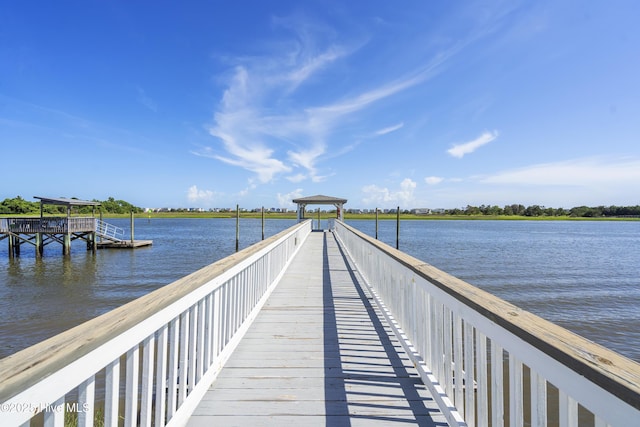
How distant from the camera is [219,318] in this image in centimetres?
253

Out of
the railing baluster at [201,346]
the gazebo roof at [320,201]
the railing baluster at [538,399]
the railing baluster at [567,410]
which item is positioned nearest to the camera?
the railing baluster at [567,410]

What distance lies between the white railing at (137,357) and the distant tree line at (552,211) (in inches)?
4465

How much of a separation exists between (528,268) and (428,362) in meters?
14.6

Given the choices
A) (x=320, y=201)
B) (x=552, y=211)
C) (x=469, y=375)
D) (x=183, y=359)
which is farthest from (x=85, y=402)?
(x=552, y=211)

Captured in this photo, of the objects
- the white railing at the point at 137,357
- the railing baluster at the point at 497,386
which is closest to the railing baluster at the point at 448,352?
the railing baluster at the point at 497,386

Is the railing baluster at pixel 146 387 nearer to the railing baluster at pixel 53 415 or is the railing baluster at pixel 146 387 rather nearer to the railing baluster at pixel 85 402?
the railing baluster at pixel 85 402

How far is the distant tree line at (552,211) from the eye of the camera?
96875mm

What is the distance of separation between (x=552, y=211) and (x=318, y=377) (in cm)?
12218

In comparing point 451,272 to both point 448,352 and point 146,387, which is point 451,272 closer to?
point 448,352

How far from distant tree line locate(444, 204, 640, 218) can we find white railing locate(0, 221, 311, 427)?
372 ft

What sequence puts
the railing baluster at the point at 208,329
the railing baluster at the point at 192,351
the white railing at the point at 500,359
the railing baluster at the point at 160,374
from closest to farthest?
the white railing at the point at 500,359 < the railing baluster at the point at 160,374 < the railing baluster at the point at 192,351 < the railing baluster at the point at 208,329

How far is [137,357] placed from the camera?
1.42 m

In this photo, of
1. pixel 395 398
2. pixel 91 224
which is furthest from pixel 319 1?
pixel 91 224

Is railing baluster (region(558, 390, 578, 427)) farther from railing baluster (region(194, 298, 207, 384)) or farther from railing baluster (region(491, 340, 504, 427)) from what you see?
railing baluster (region(194, 298, 207, 384))
